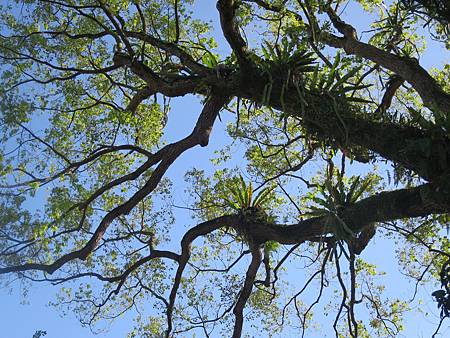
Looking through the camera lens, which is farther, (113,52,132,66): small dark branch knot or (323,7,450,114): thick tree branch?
(113,52,132,66): small dark branch knot

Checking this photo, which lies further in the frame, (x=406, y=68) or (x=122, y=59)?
(x=122, y=59)

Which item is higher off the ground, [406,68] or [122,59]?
[122,59]

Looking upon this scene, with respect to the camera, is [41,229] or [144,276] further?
[144,276]

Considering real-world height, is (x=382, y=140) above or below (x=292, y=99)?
below

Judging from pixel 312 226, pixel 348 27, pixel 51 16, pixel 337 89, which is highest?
pixel 51 16

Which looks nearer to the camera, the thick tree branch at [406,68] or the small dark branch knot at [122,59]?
the thick tree branch at [406,68]

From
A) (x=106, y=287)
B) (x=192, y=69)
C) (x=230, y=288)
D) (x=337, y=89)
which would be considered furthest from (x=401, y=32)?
(x=106, y=287)

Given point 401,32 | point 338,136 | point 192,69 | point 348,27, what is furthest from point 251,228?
point 401,32

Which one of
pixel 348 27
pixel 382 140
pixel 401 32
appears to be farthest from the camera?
pixel 401 32

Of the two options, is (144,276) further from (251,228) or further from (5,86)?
(5,86)

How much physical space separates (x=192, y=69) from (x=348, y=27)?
2351 mm

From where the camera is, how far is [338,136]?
5723 millimetres

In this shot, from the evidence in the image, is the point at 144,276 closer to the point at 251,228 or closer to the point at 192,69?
the point at 251,228

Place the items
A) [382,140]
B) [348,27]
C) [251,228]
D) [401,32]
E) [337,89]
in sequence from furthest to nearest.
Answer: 1. [401,32]
2. [348,27]
3. [251,228]
4. [337,89]
5. [382,140]
